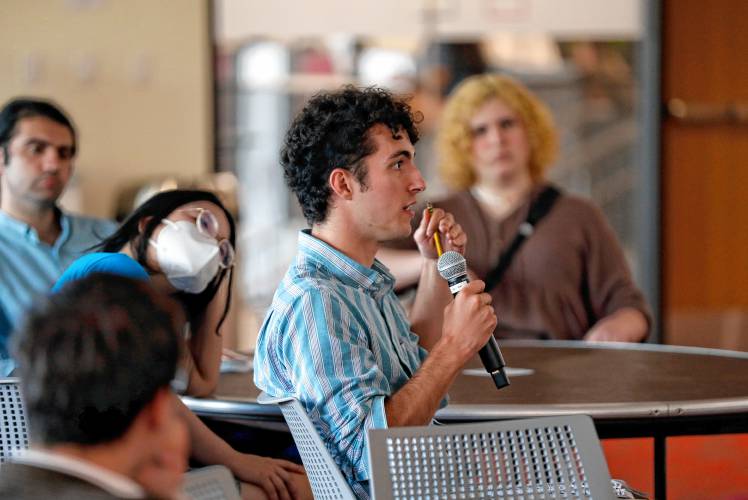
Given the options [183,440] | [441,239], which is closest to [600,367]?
[441,239]

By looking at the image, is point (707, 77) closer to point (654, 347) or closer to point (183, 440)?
point (654, 347)

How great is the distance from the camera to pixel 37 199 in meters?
3.35

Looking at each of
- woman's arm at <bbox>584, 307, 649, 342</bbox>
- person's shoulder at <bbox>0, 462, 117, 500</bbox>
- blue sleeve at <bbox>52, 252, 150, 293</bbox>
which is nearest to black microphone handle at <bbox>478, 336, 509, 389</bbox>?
blue sleeve at <bbox>52, 252, 150, 293</bbox>

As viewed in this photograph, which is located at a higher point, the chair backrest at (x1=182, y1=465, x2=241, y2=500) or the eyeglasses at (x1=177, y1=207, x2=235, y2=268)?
the eyeglasses at (x1=177, y1=207, x2=235, y2=268)

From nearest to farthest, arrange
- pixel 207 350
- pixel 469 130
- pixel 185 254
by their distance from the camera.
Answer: pixel 185 254
pixel 207 350
pixel 469 130

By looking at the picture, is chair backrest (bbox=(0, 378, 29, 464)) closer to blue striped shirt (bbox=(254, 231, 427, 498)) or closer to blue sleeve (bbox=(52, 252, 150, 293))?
blue sleeve (bbox=(52, 252, 150, 293))

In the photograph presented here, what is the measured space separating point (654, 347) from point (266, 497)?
1.38 metres

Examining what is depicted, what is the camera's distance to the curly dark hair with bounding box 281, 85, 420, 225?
214 centimetres

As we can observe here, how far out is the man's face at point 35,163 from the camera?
11.0ft

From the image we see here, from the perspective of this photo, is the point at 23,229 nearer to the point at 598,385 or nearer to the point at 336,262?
the point at 336,262

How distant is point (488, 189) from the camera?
12.6ft

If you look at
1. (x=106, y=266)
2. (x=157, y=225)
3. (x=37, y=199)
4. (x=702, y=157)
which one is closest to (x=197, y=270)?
(x=157, y=225)

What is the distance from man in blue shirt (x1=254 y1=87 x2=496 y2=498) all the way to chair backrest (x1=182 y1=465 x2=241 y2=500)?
0.83 ft

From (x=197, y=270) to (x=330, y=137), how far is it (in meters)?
0.63
